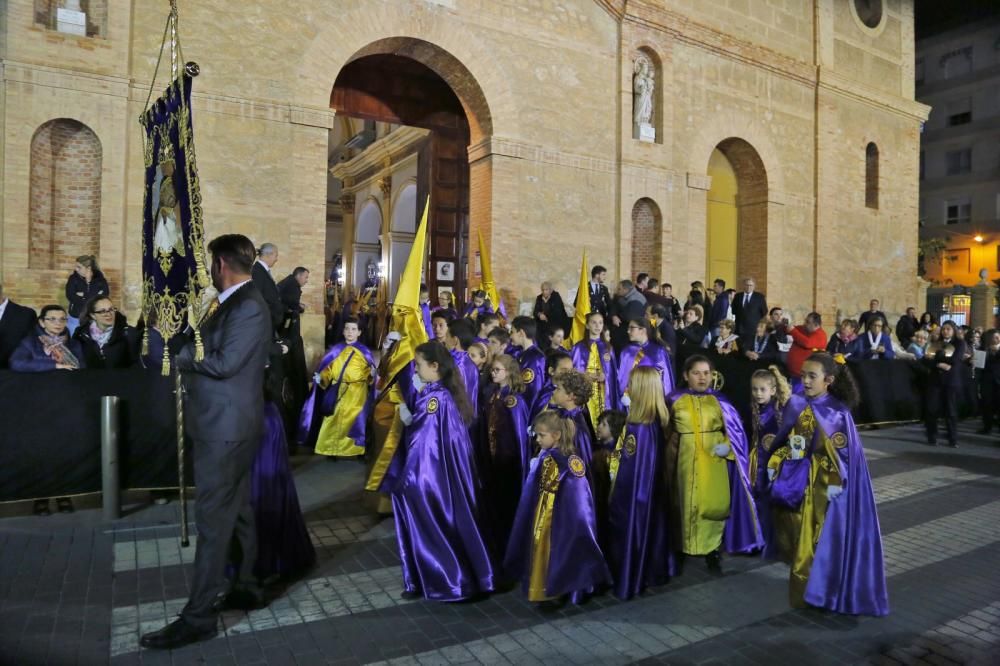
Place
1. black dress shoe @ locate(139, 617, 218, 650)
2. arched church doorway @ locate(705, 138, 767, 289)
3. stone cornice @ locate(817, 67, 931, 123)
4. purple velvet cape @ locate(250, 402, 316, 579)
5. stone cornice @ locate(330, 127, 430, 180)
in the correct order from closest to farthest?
black dress shoe @ locate(139, 617, 218, 650) < purple velvet cape @ locate(250, 402, 316, 579) < arched church doorway @ locate(705, 138, 767, 289) < stone cornice @ locate(330, 127, 430, 180) < stone cornice @ locate(817, 67, 931, 123)

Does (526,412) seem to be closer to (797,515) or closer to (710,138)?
(797,515)

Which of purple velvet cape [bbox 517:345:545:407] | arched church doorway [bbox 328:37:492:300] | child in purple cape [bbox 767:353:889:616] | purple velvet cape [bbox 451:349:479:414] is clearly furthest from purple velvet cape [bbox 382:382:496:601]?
arched church doorway [bbox 328:37:492:300]

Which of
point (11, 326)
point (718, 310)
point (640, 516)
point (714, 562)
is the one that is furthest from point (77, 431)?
point (718, 310)

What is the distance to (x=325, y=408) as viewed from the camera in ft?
30.5

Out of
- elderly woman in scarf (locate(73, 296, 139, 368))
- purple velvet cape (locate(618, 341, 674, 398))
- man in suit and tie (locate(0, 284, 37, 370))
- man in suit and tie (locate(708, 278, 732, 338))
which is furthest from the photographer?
man in suit and tie (locate(708, 278, 732, 338))

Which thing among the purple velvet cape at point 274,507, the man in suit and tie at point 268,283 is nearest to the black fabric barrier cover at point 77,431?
the man in suit and tie at point 268,283

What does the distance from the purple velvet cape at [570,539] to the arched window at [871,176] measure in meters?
22.9

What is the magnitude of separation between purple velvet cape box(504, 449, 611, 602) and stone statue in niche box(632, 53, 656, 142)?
14595 millimetres

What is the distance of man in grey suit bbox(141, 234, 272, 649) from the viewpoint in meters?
4.16

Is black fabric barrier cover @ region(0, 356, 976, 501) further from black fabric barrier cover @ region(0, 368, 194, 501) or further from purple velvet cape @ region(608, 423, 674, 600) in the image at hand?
purple velvet cape @ region(608, 423, 674, 600)

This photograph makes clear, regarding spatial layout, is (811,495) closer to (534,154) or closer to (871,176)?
(534,154)

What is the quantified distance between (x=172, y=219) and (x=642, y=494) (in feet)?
13.5

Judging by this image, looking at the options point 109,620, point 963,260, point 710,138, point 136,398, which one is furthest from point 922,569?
point 963,260

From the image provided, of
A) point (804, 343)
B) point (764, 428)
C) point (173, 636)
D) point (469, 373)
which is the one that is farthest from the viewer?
point (804, 343)
